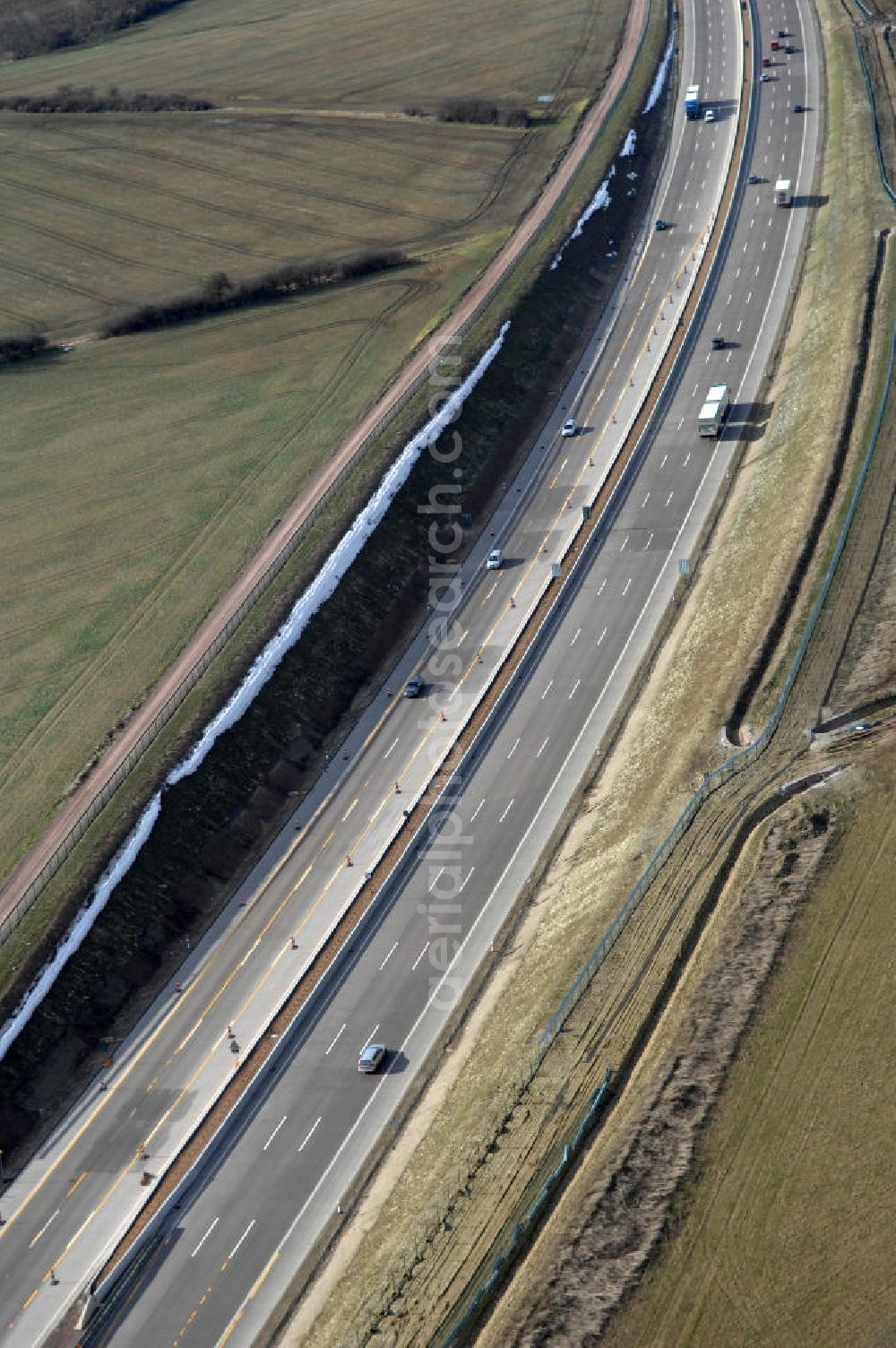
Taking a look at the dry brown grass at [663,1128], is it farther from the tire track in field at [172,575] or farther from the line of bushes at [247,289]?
the line of bushes at [247,289]

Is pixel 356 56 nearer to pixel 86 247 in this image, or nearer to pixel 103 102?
pixel 103 102

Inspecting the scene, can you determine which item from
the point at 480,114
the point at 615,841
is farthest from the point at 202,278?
the point at 615,841

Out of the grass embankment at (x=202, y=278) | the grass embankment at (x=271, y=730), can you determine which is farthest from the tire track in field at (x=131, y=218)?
the grass embankment at (x=271, y=730)

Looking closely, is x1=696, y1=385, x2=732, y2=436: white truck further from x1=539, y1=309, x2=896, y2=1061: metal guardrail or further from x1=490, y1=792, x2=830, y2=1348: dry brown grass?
x1=490, y1=792, x2=830, y2=1348: dry brown grass

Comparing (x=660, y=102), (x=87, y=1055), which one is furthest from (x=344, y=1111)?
(x=660, y=102)

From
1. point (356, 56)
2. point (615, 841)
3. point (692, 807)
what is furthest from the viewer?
point (356, 56)

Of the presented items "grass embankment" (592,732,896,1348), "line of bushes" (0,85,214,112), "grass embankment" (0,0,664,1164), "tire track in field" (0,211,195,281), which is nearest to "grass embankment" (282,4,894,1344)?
"grass embankment" (592,732,896,1348)
